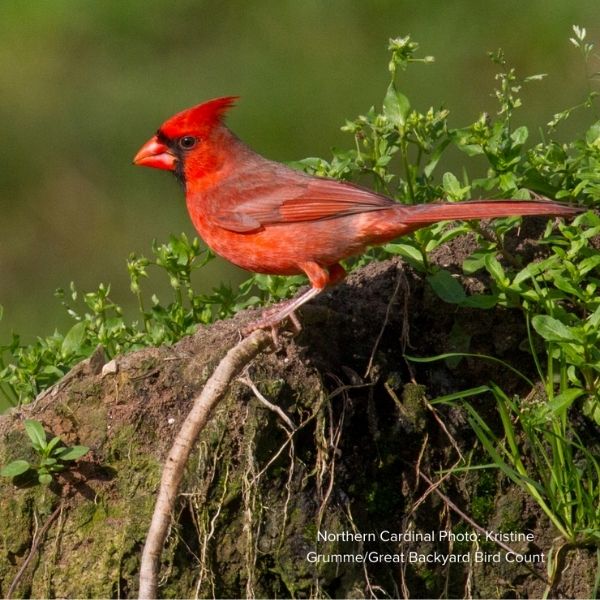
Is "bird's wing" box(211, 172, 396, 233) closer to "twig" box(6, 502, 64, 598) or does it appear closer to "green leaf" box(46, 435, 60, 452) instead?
"green leaf" box(46, 435, 60, 452)

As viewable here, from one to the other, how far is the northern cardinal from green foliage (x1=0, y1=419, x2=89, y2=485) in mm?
632

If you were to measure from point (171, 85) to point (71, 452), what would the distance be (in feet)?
13.4

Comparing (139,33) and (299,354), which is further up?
(139,33)

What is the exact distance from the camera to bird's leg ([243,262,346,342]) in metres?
3.68

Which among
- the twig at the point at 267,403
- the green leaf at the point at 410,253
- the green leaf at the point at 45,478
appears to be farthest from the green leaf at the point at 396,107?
the green leaf at the point at 45,478

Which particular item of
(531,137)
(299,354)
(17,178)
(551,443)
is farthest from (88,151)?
(551,443)

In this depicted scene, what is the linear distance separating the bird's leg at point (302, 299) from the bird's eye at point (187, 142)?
72 cm

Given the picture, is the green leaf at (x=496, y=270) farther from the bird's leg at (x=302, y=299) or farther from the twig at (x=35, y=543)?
the twig at (x=35, y=543)

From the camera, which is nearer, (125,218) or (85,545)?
(85,545)

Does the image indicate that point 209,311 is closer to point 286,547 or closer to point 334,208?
point 334,208

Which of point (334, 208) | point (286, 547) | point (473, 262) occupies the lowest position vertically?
point (286, 547)

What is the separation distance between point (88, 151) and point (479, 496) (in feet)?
12.8

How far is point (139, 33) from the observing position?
764 centimetres

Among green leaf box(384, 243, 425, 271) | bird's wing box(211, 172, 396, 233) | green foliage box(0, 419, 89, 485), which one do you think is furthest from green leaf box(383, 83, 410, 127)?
green foliage box(0, 419, 89, 485)
